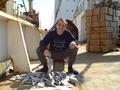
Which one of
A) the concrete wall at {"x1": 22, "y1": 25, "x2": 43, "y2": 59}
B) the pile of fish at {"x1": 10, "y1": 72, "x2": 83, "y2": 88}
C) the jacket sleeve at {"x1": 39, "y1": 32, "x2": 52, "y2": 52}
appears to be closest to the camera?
the pile of fish at {"x1": 10, "y1": 72, "x2": 83, "y2": 88}

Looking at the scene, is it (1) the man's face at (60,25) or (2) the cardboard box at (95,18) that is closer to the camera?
(1) the man's face at (60,25)

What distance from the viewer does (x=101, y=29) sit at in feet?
42.6

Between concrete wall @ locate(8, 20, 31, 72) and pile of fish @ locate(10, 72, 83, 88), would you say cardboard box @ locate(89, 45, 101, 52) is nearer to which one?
concrete wall @ locate(8, 20, 31, 72)

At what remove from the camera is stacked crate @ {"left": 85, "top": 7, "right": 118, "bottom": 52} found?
1288 centimetres

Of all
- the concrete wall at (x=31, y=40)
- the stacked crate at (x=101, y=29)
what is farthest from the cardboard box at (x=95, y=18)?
the concrete wall at (x=31, y=40)

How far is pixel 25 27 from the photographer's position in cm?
982

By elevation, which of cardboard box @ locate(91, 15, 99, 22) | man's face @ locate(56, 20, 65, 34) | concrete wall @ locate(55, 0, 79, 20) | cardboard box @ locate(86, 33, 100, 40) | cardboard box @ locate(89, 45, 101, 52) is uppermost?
concrete wall @ locate(55, 0, 79, 20)

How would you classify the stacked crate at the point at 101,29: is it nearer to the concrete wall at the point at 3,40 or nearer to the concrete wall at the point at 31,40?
the concrete wall at the point at 31,40

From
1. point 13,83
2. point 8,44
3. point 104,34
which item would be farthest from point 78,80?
point 104,34

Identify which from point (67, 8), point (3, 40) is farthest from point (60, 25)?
point (67, 8)

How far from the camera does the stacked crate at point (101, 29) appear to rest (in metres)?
12.9

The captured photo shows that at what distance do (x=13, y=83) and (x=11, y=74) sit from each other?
1.03 meters

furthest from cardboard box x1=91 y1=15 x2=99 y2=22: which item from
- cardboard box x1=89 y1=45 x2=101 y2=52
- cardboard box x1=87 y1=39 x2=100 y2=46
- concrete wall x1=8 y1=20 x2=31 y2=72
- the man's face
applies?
the man's face

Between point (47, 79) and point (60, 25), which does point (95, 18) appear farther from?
point (47, 79)
